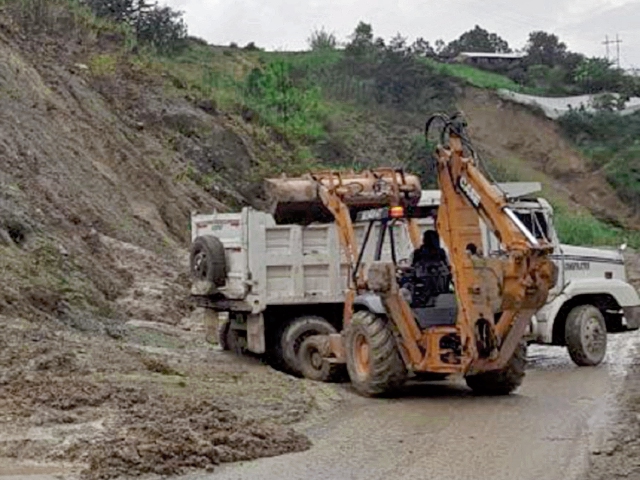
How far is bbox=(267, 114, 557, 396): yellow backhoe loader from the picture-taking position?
12.8 meters

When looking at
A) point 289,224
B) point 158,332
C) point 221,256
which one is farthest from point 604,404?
point 158,332

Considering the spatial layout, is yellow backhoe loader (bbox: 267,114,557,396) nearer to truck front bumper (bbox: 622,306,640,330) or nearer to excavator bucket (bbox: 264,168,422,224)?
excavator bucket (bbox: 264,168,422,224)

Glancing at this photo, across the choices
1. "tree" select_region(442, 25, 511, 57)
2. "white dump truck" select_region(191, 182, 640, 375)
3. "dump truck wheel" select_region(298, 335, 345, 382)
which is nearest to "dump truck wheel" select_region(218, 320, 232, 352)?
"white dump truck" select_region(191, 182, 640, 375)

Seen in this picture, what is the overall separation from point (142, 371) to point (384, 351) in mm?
2874

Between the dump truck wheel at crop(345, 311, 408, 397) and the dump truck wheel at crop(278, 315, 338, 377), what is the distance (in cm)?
236

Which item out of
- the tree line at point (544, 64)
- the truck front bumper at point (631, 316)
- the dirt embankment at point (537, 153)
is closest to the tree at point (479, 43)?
the tree line at point (544, 64)

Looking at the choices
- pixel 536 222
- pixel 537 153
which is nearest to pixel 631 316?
pixel 536 222

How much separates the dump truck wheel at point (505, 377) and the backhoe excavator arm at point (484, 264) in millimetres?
413

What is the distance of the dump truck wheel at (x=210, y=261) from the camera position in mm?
17562

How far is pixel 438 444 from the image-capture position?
1084 cm

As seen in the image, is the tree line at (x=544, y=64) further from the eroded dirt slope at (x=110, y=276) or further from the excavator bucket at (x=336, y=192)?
the excavator bucket at (x=336, y=192)

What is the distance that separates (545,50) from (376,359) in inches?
3126

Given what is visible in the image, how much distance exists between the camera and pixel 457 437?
1120 centimetres

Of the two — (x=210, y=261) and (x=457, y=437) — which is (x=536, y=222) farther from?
(x=457, y=437)
